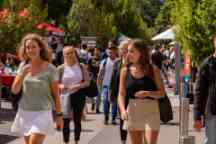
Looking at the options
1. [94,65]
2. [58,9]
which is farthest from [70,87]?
[58,9]

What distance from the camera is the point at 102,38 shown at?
50531mm

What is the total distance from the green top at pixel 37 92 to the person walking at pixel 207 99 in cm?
163

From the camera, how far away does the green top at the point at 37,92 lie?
711cm

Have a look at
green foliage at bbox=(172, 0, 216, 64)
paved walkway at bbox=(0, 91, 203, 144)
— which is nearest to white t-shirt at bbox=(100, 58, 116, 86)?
paved walkway at bbox=(0, 91, 203, 144)

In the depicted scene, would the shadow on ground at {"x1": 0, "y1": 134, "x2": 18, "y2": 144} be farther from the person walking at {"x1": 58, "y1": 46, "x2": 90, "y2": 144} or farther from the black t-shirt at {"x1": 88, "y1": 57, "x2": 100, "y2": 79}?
the black t-shirt at {"x1": 88, "y1": 57, "x2": 100, "y2": 79}

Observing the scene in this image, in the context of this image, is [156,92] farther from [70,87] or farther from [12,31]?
[12,31]

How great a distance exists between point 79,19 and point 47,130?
148 ft

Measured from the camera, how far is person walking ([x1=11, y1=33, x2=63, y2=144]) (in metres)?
7.03

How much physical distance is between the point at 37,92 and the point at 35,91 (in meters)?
0.02

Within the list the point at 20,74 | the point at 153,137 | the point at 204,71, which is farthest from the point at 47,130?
the point at 204,71

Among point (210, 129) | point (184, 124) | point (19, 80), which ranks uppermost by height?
point (19, 80)

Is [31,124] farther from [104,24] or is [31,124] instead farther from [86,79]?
[104,24]

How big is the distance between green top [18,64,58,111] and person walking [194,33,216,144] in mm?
1633

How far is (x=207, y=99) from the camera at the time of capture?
6.61 metres
